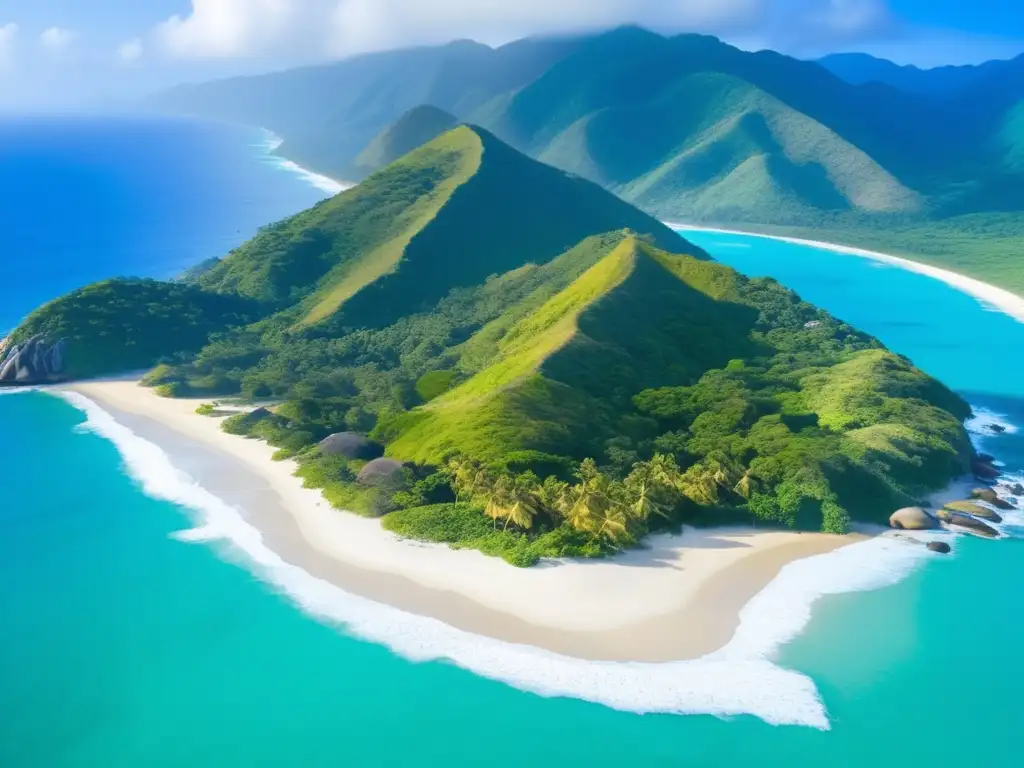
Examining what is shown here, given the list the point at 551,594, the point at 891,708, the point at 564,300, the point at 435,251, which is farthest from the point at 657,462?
the point at 435,251

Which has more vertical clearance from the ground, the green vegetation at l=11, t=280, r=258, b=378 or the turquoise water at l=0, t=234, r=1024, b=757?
the green vegetation at l=11, t=280, r=258, b=378

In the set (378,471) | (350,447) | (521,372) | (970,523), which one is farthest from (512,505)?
(970,523)

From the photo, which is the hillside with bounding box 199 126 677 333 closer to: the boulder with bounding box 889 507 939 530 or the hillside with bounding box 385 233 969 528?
the hillside with bounding box 385 233 969 528

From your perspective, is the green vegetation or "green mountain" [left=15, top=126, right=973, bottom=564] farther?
the green vegetation

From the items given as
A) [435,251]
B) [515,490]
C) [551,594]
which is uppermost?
[435,251]

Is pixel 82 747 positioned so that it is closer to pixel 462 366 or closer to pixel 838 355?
pixel 462 366

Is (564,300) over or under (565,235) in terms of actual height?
under

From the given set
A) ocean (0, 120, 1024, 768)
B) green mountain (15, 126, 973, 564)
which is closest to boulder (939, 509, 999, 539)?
ocean (0, 120, 1024, 768)
